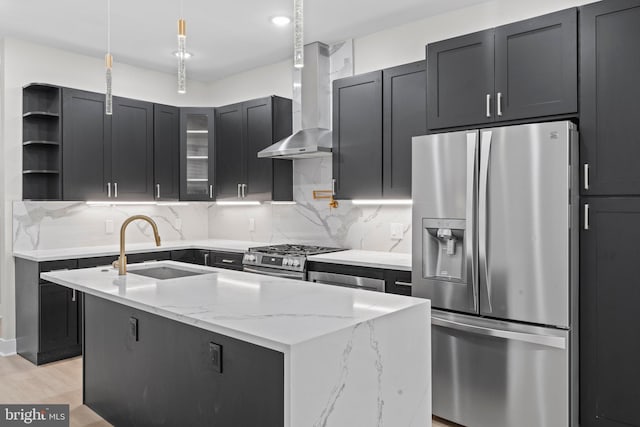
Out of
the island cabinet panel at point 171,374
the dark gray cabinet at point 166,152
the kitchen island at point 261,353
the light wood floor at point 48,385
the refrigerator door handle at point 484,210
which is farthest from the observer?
the dark gray cabinet at point 166,152

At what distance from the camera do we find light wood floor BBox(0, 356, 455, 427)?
121 inches

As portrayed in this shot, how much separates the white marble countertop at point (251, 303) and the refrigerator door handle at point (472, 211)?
0.78 meters

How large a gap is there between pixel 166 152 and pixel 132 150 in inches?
15.6

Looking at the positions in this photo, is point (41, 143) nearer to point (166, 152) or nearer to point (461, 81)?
point (166, 152)

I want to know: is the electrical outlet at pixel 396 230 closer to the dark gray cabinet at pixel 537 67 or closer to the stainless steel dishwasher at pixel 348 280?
the stainless steel dishwasher at pixel 348 280

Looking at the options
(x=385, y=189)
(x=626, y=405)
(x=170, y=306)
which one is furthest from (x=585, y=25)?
(x=170, y=306)

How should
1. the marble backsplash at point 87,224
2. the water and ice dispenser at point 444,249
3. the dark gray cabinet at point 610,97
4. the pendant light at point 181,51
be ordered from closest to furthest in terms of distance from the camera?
the pendant light at point 181,51
the dark gray cabinet at point 610,97
the water and ice dispenser at point 444,249
the marble backsplash at point 87,224

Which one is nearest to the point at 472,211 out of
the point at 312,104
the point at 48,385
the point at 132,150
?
the point at 312,104

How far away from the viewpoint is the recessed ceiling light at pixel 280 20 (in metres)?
3.95

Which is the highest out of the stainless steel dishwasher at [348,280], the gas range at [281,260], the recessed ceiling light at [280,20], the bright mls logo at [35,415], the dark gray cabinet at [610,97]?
the recessed ceiling light at [280,20]

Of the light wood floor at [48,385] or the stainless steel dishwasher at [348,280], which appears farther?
the stainless steel dishwasher at [348,280]

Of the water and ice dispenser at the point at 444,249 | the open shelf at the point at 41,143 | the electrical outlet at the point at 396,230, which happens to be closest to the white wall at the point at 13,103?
the open shelf at the point at 41,143

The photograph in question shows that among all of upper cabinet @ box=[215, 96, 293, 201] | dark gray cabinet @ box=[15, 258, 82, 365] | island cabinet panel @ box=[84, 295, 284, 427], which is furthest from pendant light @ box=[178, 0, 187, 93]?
dark gray cabinet @ box=[15, 258, 82, 365]

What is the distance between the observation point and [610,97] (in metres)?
2.54
